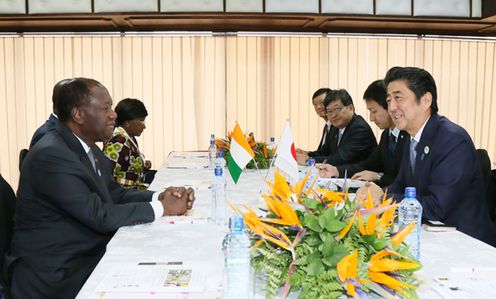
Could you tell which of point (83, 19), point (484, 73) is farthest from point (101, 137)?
point (484, 73)

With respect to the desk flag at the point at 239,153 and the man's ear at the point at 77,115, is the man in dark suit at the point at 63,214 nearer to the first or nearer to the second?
the man's ear at the point at 77,115

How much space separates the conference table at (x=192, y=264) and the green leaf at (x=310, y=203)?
25 centimetres

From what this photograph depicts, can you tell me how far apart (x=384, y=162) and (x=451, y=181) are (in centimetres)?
173

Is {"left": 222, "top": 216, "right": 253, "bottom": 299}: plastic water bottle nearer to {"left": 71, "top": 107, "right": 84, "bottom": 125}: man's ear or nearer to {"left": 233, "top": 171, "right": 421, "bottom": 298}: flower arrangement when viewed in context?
{"left": 233, "top": 171, "right": 421, "bottom": 298}: flower arrangement

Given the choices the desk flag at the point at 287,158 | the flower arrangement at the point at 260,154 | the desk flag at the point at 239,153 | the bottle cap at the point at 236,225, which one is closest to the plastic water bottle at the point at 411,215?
the desk flag at the point at 287,158

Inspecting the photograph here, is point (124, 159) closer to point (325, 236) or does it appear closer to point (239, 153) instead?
point (239, 153)

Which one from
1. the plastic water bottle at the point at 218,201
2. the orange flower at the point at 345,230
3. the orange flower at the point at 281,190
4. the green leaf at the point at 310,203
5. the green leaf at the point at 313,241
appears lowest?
the plastic water bottle at the point at 218,201

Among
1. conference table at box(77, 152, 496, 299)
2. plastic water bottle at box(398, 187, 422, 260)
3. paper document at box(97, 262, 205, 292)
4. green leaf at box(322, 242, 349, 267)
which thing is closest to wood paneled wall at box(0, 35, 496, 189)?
conference table at box(77, 152, 496, 299)

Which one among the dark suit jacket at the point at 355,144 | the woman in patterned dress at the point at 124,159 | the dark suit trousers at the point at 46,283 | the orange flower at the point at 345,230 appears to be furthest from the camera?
the dark suit jacket at the point at 355,144

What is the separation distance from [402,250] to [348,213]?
0.55ft

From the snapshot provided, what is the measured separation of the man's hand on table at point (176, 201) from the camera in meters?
2.43

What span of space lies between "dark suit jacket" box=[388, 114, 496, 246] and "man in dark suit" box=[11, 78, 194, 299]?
1.21m

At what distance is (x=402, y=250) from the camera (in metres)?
1.42

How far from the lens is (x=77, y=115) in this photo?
238cm
